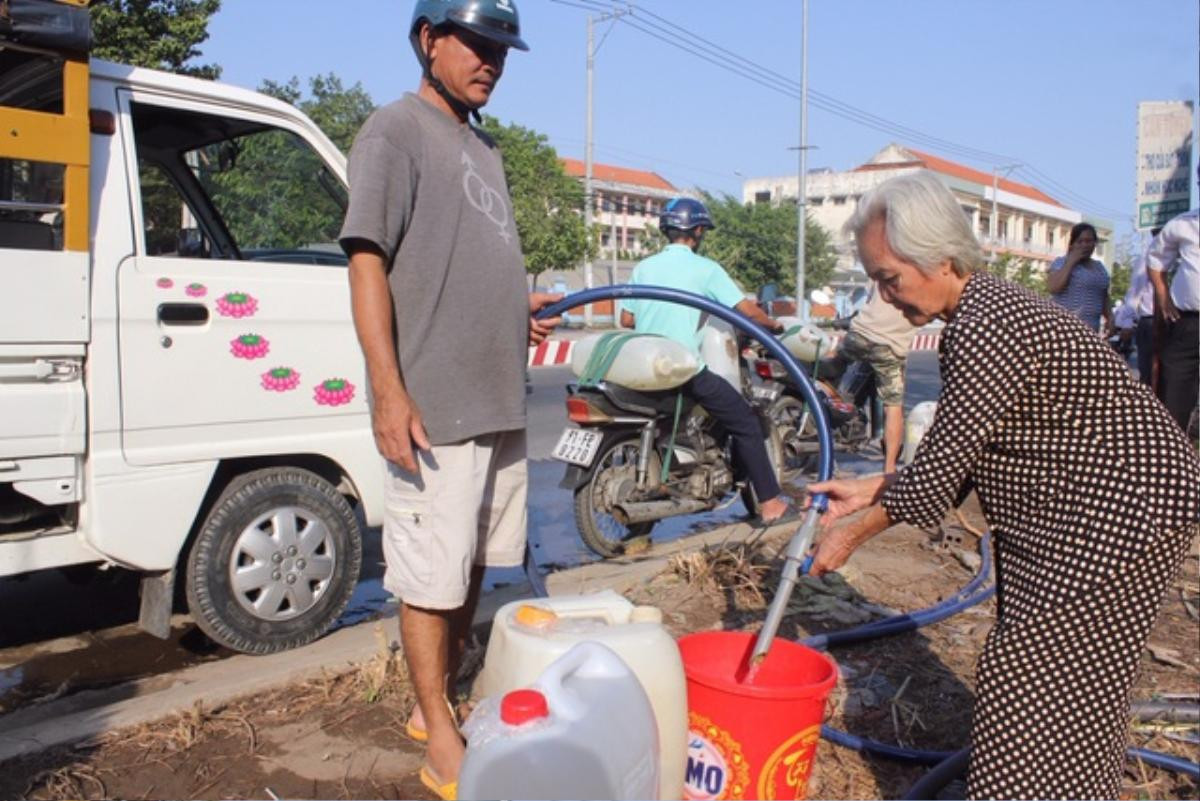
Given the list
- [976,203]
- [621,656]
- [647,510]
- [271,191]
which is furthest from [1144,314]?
[976,203]

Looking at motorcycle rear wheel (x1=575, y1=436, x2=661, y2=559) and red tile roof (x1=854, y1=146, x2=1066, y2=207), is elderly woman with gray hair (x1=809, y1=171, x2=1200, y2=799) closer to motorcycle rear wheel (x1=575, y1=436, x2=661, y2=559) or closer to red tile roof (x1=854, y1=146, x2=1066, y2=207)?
motorcycle rear wheel (x1=575, y1=436, x2=661, y2=559)

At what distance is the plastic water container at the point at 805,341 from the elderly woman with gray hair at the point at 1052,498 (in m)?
6.16

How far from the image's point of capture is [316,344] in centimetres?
412

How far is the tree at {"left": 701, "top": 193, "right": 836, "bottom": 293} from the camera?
57256 mm

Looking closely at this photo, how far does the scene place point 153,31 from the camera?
1666 cm

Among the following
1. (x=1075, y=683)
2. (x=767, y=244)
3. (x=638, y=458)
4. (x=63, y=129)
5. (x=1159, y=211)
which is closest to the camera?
(x=1075, y=683)

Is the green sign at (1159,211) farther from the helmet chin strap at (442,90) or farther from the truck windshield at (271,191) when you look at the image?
the helmet chin strap at (442,90)

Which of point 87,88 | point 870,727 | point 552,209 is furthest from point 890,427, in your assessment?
point 552,209

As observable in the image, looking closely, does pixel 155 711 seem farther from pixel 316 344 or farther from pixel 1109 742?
pixel 1109 742

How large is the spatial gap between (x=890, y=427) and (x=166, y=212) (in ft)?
17.2

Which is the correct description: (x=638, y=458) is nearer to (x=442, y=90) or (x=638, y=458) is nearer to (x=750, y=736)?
(x=442, y=90)

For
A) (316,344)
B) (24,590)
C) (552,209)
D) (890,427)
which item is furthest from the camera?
(552,209)

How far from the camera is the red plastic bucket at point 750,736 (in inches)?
92.9

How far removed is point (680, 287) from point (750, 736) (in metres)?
3.70
